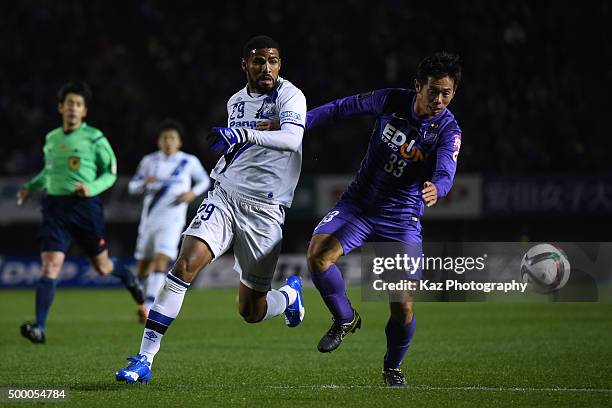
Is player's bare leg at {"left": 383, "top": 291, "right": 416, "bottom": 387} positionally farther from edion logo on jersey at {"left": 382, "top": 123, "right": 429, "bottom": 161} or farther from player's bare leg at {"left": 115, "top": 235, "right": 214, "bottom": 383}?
player's bare leg at {"left": 115, "top": 235, "right": 214, "bottom": 383}

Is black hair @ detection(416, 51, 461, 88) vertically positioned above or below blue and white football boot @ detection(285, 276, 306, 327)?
above

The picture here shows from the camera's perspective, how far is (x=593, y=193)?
2047cm

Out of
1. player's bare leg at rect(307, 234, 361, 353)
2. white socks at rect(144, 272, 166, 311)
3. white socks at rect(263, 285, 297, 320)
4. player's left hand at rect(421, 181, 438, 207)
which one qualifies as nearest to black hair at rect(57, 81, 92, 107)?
white socks at rect(144, 272, 166, 311)

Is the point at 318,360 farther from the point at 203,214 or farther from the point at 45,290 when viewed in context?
the point at 45,290

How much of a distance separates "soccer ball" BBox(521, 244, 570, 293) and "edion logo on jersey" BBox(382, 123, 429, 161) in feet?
8.50

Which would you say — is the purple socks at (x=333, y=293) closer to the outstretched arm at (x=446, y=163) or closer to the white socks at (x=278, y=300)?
the white socks at (x=278, y=300)

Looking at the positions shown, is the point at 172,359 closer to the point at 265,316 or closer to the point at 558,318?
the point at 265,316

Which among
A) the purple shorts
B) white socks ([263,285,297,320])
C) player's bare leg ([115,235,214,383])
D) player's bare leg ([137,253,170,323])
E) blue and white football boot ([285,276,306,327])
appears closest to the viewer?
player's bare leg ([115,235,214,383])

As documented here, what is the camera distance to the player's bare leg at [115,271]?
35.8 ft

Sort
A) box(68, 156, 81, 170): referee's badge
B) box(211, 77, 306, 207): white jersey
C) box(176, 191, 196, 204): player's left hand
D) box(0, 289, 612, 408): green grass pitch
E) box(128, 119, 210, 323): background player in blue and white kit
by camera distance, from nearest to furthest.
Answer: box(0, 289, 612, 408): green grass pitch, box(211, 77, 306, 207): white jersey, box(68, 156, 81, 170): referee's badge, box(176, 191, 196, 204): player's left hand, box(128, 119, 210, 323): background player in blue and white kit

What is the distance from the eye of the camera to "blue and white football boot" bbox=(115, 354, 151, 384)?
21.6 feet

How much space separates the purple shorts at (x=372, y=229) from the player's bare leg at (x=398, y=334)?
0.70ft

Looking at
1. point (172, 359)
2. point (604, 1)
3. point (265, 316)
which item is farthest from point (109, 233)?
point (265, 316)

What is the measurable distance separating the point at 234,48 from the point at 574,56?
769 centimetres
